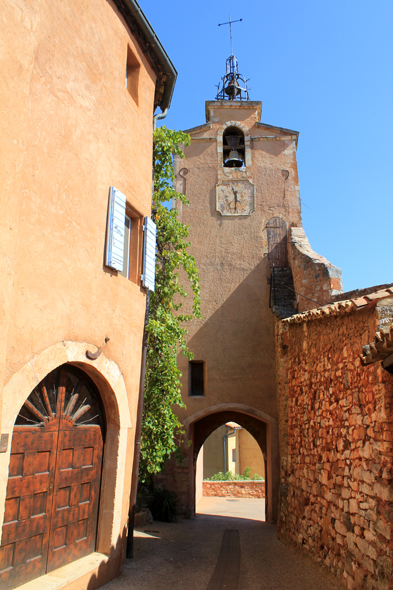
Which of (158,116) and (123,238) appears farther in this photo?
(158,116)

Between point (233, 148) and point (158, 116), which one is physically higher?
point (233, 148)

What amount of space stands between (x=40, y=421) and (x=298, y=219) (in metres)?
9.37

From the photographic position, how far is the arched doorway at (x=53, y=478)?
409 cm

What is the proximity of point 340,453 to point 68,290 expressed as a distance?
142 inches

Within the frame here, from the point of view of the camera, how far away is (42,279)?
4.34 meters

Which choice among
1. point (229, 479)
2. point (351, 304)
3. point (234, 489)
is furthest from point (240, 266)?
point (229, 479)

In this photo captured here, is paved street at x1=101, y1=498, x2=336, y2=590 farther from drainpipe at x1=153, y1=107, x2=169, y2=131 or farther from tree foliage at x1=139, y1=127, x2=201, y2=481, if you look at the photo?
drainpipe at x1=153, y1=107, x2=169, y2=131

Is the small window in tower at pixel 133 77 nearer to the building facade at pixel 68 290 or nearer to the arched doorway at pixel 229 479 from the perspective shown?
the building facade at pixel 68 290

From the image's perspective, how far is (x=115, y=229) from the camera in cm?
560

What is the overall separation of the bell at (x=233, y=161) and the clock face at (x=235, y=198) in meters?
0.75

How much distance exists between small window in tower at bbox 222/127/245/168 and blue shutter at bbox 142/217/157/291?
6.85 meters

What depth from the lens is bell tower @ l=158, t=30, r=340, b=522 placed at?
10.9 metres

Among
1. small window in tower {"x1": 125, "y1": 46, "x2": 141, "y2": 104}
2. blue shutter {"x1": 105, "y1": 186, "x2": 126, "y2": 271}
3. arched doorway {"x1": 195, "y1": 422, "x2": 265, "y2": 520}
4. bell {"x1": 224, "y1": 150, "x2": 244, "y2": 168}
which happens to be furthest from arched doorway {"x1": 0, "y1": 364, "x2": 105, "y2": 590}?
bell {"x1": 224, "y1": 150, "x2": 244, "y2": 168}

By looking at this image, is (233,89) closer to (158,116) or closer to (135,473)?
(158,116)
